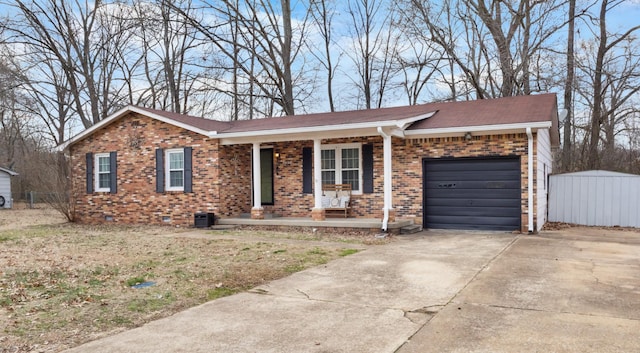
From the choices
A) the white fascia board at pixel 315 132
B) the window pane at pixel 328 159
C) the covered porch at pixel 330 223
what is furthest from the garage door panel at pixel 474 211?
the window pane at pixel 328 159

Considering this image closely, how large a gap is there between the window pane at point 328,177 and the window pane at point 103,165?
771 cm

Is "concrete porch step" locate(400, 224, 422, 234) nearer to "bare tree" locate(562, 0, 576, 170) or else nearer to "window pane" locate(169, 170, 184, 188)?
"window pane" locate(169, 170, 184, 188)

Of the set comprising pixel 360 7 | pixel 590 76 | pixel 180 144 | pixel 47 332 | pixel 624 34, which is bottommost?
pixel 47 332

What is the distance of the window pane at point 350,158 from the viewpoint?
13102 millimetres

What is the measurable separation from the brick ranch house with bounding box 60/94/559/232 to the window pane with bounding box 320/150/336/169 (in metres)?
0.04

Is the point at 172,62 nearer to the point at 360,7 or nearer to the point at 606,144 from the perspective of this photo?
the point at 360,7

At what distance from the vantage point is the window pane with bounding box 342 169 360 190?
42.9ft

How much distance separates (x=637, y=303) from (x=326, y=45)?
72.9 feet

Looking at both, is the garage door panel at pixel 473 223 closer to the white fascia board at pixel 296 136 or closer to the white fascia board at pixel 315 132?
the white fascia board at pixel 315 132

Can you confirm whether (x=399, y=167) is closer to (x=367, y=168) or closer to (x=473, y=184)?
(x=367, y=168)

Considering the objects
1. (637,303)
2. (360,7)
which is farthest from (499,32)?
(637,303)

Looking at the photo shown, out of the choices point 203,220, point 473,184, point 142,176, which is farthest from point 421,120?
point 142,176

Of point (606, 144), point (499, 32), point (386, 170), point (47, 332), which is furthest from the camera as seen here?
point (606, 144)

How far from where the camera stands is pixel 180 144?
14297mm
